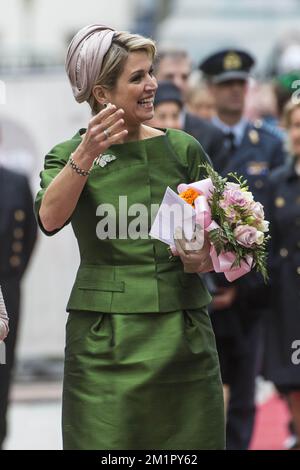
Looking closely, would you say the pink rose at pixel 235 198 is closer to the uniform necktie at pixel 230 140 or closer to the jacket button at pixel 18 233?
the uniform necktie at pixel 230 140

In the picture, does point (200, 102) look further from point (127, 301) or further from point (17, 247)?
point (127, 301)

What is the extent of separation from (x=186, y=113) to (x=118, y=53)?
2855 mm

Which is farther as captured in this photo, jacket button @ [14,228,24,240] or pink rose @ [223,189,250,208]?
jacket button @ [14,228,24,240]

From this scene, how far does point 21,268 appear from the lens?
9070 millimetres

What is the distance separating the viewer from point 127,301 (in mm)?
5289

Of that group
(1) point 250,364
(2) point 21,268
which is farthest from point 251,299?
(2) point 21,268

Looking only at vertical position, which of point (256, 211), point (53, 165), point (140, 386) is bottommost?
point (140, 386)

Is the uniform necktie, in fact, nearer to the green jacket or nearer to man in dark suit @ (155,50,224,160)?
man in dark suit @ (155,50,224,160)

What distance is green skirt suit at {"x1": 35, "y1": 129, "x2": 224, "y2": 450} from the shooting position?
5.28 m

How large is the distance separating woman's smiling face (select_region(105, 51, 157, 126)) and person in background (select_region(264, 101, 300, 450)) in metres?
2.73

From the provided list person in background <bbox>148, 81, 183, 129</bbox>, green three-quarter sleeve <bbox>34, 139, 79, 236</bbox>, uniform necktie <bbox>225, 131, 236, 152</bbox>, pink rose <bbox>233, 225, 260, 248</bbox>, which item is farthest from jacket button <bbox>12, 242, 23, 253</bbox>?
pink rose <bbox>233, 225, 260, 248</bbox>

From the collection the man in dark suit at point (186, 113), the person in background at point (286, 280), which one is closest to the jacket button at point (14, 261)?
the man in dark suit at point (186, 113)

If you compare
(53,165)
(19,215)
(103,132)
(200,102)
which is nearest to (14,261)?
(19,215)

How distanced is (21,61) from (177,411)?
292 inches
